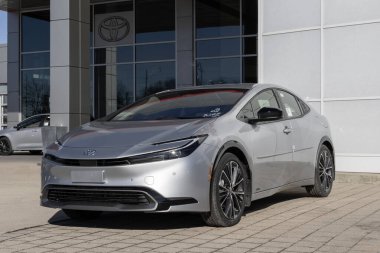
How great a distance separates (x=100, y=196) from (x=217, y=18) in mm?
16284

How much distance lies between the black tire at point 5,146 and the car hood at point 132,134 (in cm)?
1303

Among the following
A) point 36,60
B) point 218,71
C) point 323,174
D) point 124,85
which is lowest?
point 323,174

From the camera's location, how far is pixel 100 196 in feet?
18.9

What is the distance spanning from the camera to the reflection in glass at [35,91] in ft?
83.0

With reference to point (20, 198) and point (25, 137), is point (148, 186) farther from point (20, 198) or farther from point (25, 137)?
point (25, 137)

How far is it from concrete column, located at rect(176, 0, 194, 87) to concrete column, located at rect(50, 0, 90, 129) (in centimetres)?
687

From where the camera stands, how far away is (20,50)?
26000mm

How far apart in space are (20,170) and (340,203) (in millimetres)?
6985

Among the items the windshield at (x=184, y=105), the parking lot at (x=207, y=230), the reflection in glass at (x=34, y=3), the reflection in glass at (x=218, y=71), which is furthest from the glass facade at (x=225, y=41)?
the windshield at (x=184, y=105)

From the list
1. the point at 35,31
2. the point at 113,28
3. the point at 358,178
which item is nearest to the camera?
the point at 358,178

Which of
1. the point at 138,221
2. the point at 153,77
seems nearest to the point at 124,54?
the point at 153,77

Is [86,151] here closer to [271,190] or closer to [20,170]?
[271,190]

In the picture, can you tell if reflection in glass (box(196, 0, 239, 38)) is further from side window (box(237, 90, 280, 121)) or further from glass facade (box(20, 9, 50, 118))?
side window (box(237, 90, 280, 121))

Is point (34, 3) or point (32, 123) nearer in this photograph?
point (32, 123)
